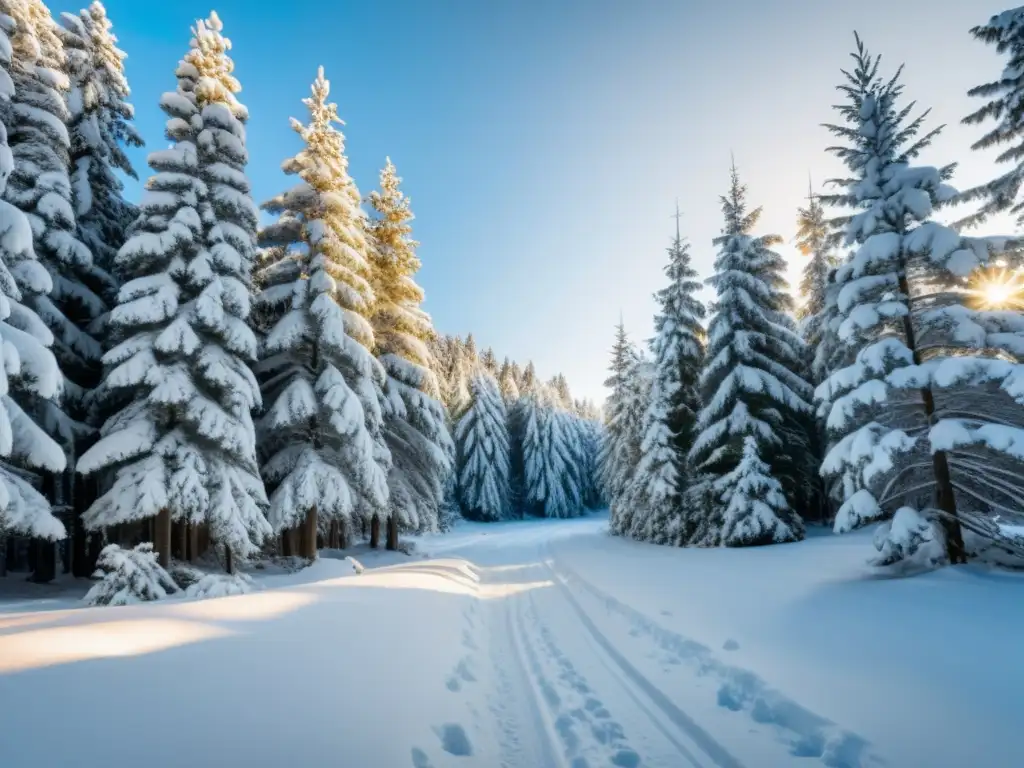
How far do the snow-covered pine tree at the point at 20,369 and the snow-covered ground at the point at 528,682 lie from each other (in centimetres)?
477

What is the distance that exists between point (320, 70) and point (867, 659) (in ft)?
72.3

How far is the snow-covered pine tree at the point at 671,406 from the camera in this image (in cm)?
2036

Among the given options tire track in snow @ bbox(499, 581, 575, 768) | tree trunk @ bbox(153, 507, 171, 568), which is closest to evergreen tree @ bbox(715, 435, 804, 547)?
tire track in snow @ bbox(499, 581, 575, 768)

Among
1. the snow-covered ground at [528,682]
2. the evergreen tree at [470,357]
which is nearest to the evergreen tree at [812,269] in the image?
the snow-covered ground at [528,682]

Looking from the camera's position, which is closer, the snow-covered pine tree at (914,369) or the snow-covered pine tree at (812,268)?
the snow-covered pine tree at (914,369)

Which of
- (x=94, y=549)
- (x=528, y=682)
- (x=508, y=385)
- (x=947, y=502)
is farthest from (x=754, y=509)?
(x=508, y=385)

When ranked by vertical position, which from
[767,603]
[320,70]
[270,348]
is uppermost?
[320,70]

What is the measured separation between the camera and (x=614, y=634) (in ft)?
24.2

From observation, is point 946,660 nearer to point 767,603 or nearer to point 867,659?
point 867,659

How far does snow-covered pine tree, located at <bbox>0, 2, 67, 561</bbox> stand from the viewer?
875 centimetres

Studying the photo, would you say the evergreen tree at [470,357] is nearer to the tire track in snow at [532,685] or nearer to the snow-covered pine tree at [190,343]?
the snow-covered pine tree at [190,343]

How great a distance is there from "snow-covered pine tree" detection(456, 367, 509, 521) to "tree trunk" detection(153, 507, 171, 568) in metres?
36.8

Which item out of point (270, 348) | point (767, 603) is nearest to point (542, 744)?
point (767, 603)

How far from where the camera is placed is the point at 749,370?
1778cm
